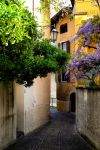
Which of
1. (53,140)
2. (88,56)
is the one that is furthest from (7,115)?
(88,56)

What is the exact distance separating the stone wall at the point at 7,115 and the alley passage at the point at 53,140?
456 mm

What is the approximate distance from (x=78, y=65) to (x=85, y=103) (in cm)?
193

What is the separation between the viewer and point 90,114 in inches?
897

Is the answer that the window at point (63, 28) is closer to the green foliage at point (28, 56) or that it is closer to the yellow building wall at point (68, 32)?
the yellow building wall at point (68, 32)

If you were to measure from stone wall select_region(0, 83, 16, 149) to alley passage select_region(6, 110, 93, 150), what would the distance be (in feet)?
1.50

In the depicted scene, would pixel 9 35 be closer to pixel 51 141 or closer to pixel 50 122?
pixel 51 141

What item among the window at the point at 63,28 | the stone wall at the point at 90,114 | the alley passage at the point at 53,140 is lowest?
the alley passage at the point at 53,140

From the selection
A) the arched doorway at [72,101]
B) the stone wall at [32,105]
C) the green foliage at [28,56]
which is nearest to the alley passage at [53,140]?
the stone wall at [32,105]

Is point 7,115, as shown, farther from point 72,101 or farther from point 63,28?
point 63,28

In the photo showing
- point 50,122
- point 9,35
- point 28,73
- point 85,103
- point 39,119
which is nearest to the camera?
point 9,35

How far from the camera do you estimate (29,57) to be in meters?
17.5

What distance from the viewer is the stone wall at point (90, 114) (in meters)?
20.6

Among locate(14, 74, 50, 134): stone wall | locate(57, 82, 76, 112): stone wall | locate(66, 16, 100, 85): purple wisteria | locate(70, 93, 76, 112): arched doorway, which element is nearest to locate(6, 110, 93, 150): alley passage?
locate(14, 74, 50, 134): stone wall

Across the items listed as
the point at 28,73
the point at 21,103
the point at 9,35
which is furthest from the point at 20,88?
the point at 9,35
